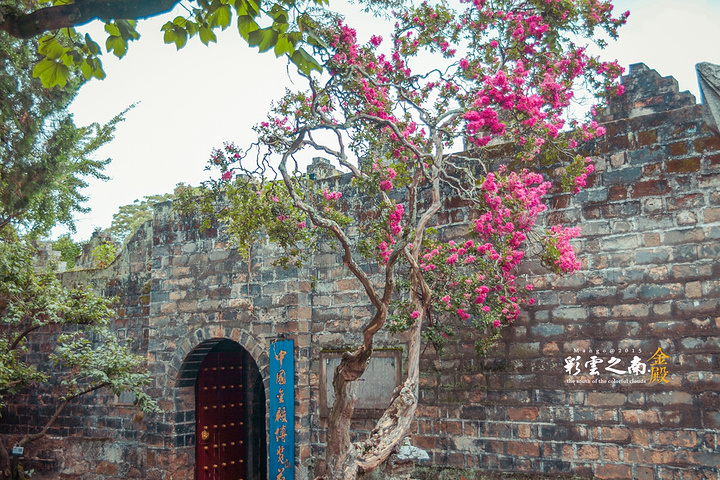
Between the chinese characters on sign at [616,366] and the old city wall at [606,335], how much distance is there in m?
0.02

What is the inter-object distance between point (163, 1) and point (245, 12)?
460 millimetres

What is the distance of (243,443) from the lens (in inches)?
385

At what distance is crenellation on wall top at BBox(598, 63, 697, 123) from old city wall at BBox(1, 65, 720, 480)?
0.01 m

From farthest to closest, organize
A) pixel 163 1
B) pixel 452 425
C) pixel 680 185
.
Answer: pixel 452 425 < pixel 680 185 < pixel 163 1

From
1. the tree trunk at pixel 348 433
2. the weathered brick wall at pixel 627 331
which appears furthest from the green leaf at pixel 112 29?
the weathered brick wall at pixel 627 331

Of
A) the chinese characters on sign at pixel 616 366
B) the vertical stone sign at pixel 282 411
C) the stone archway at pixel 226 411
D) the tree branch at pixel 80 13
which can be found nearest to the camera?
the tree branch at pixel 80 13

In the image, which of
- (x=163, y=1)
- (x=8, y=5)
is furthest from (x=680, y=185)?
(x=8, y=5)

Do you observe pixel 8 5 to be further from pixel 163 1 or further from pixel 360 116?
pixel 360 116

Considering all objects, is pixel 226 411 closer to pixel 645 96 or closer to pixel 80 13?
pixel 645 96

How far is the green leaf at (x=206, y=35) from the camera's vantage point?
12.2ft

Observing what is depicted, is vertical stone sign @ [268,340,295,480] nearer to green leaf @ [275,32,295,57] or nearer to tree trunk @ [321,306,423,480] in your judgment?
tree trunk @ [321,306,423,480]

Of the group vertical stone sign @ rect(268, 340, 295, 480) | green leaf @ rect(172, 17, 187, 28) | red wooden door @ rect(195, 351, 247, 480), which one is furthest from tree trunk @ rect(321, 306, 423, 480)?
red wooden door @ rect(195, 351, 247, 480)

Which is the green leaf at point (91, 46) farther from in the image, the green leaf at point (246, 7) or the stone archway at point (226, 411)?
the stone archway at point (226, 411)

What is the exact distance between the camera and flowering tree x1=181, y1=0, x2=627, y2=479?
5594mm
